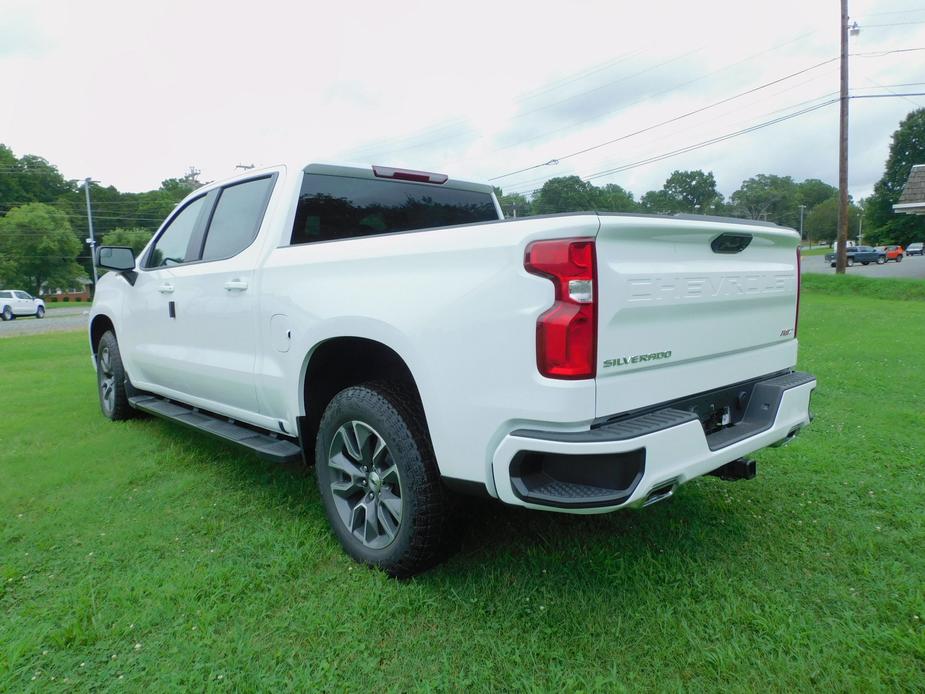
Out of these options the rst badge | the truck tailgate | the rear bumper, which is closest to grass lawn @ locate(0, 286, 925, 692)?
the rear bumper

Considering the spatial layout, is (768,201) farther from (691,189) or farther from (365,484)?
(365,484)

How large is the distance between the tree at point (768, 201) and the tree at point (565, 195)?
60.5 meters

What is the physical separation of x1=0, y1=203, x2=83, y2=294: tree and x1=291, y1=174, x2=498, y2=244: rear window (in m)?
60.0

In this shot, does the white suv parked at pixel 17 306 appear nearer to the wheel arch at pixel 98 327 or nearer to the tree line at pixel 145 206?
the tree line at pixel 145 206

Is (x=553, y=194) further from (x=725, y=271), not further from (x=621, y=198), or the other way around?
(x=725, y=271)

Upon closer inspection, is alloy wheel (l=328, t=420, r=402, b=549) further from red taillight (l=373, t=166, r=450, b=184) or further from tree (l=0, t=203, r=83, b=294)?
tree (l=0, t=203, r=83, b=294)

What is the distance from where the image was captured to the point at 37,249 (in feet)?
175

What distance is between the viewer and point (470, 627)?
7.67 ft

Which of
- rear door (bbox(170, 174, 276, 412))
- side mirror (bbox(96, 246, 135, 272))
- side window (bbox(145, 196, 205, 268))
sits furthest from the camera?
side mirror (bbox(96, 246, 135, 272))

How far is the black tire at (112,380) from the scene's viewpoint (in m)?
5.11

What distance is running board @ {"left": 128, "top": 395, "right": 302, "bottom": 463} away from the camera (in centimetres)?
310

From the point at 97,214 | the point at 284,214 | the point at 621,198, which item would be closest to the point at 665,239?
the point at 284,214

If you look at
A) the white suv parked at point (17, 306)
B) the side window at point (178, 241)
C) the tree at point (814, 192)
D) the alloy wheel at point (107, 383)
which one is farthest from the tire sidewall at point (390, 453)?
the tree at point (814, 192)

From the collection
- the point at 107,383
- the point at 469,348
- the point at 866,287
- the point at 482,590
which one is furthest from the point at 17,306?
the point at 866,287
